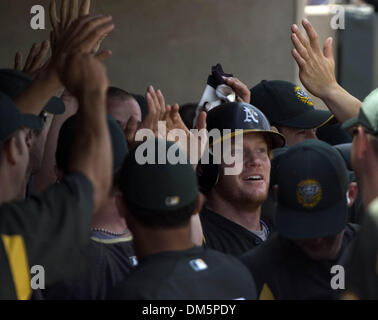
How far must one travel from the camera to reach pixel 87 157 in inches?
104

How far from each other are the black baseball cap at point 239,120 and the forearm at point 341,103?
459mm

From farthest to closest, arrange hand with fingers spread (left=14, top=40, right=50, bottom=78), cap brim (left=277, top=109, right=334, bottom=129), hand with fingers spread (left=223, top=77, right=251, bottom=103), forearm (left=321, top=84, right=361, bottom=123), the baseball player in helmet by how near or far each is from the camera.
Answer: cap brim (left=277, top=109, right=334, bottom=129)
hand with fingers spread (left=223, top=77, right=251, bottom=103)
hand with fingers spread (left=14, top=40, right=50, bottom=78)
the baseball player in helmet
forearm (left=321, top=84, right=361, bottom=123)

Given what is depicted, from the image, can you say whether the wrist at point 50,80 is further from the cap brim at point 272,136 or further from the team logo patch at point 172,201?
the cap brim at point 272,136

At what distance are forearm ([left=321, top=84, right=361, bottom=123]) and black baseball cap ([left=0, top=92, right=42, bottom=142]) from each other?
1.44 meters

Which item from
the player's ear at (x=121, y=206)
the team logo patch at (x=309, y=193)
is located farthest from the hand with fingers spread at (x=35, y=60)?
the team logo patch at (x=309, y=193)

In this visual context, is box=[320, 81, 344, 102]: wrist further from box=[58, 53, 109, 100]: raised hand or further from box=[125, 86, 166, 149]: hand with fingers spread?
box=[58, 53, 109, 100]: raised hand

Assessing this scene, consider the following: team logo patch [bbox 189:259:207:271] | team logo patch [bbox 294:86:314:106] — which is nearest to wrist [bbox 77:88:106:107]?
team logo patch [bbox 189:259:207:271]

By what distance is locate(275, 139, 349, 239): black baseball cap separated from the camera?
320cm

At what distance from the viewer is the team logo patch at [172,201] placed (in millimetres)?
2852

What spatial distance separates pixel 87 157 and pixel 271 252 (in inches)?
39.6

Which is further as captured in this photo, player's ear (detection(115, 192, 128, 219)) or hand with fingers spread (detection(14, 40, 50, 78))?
hand with fingers spread (detection(14, 40, 50, 78))

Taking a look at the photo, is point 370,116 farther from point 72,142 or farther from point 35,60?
point 35,60

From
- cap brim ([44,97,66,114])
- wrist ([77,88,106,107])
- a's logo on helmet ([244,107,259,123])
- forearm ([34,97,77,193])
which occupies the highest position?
wrist ([77,88,106,107])
